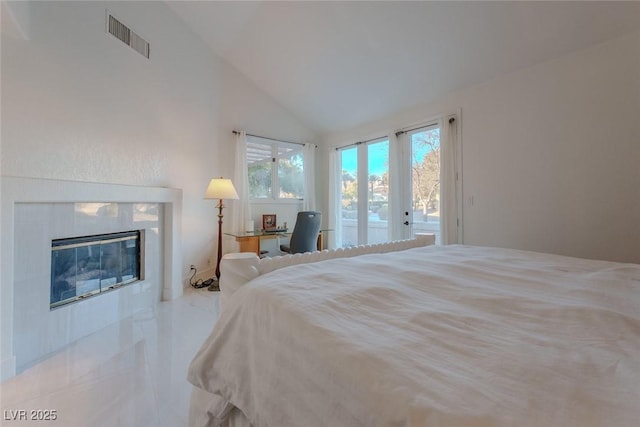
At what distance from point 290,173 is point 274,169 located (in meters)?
0.33

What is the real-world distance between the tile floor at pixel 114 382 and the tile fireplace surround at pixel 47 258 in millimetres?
110

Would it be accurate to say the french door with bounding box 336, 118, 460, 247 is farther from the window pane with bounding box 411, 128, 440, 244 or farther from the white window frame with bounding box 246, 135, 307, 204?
the white window frame with bounding box 246, 135, 307, 204

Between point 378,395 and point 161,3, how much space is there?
418 cm

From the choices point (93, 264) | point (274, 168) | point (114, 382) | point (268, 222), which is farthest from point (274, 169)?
point (114, 382)

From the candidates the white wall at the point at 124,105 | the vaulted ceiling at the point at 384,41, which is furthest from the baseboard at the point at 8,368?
the vaulted ceiling at the point at 384,41

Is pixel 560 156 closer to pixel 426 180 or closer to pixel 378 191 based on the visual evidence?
pixel 426 180

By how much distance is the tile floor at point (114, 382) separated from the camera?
4.49 feet

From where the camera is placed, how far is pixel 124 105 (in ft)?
8.43

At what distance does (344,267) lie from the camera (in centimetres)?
128

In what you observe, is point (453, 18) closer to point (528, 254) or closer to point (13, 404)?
point (528, 254)

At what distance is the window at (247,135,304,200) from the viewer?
4344mm

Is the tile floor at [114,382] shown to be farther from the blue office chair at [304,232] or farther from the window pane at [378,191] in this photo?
the window pane at [378,191]

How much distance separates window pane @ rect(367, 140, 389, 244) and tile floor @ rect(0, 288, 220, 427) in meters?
2.74

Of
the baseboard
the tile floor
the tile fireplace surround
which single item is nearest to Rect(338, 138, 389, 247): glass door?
the tile floor
